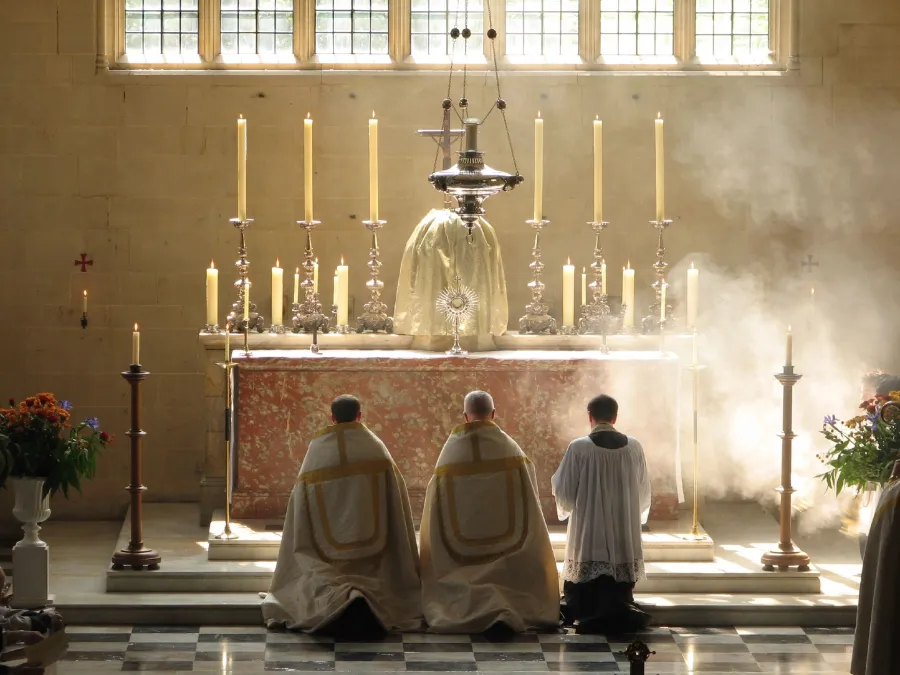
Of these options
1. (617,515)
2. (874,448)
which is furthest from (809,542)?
(617,515)

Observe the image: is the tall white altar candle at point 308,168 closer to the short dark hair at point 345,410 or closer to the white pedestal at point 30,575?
the short dark hair at point 345,410

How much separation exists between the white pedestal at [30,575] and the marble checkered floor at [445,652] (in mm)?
335

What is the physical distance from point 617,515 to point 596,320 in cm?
247

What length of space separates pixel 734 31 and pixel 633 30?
2.66ft

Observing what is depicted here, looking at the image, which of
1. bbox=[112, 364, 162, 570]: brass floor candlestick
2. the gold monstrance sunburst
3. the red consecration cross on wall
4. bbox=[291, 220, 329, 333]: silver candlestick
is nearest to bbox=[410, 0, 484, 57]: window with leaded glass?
bbox=[291, 220, 329, 333]: silver candlestick

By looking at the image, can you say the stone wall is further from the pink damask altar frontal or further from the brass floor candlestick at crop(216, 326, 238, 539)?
the brass floor candlestick at crop(216, 326, 238, 539)

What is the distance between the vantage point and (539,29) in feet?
41.2

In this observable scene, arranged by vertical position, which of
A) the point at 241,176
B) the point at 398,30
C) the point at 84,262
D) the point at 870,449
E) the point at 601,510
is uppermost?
the point at 398,30

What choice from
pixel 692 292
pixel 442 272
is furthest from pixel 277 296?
pixel 692 292

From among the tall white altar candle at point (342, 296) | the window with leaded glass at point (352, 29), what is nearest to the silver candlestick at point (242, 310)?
the tall white altar candle at point (342, 296)

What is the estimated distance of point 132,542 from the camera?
9469 mm

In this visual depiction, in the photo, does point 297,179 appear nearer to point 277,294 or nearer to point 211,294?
point 277,294

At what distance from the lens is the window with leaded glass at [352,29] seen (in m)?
12.5

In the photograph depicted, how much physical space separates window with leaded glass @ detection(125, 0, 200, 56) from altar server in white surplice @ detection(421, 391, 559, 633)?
4.98 metres
